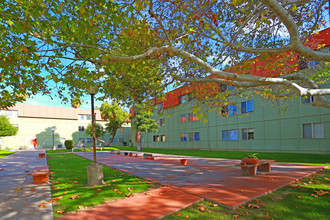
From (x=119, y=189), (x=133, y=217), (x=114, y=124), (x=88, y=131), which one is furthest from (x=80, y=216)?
(x=88, y=131)

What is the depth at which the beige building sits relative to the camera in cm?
4412

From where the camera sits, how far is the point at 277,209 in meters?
4.49

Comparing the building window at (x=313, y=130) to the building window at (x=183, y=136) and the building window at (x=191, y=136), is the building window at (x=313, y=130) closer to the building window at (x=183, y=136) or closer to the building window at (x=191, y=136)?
the building window at (x=191, y=136)

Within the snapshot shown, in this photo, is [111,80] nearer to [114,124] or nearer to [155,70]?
[155,70]

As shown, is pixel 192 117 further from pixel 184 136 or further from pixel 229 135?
pixel 229 135

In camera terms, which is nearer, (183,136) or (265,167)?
(265,167)

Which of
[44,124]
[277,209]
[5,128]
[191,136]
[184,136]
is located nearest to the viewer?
[277,209]

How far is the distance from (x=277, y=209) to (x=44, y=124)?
179 ft

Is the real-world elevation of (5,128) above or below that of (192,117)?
below

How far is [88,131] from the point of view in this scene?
45.3 m

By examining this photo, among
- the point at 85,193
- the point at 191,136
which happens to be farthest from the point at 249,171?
the point at 191,136

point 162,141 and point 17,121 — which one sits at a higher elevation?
point 17,121

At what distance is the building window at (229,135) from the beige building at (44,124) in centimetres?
3406

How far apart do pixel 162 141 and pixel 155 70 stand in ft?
103
